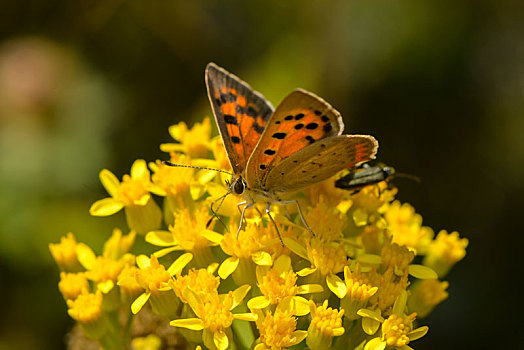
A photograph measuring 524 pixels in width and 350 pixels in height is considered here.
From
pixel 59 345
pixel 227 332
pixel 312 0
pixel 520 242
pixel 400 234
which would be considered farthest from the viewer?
pixel 312 0

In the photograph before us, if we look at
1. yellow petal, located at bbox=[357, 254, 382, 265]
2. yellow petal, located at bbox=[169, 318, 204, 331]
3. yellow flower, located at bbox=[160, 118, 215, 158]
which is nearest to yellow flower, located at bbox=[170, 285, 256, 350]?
yellow petal, located at bbox=[169, 318, 204, 331]

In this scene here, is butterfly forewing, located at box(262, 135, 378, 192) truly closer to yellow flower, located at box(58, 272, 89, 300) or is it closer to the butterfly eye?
the butterfly eye

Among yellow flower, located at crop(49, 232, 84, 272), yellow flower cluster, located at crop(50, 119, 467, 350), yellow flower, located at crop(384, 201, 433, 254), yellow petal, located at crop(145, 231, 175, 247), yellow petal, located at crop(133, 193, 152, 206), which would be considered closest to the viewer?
yellow flower cluster, located at crop(50, 119, 467, 350)

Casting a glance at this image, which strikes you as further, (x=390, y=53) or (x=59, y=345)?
(x=390, y=53)

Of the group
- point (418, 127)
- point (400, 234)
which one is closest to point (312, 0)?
point (418, 127)

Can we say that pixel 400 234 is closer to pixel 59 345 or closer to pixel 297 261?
pixel 297 261

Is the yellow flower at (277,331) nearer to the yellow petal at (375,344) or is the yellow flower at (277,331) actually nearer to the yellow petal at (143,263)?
the yellow petal at (375,344)
